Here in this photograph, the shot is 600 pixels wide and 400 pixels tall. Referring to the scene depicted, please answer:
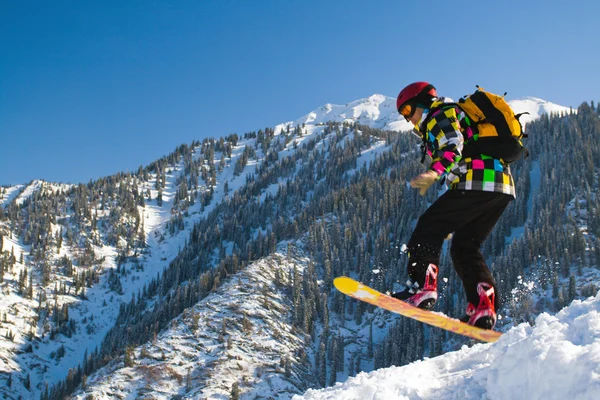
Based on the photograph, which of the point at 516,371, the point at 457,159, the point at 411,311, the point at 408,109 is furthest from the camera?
the point at 408,109

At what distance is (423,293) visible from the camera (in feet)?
21.8

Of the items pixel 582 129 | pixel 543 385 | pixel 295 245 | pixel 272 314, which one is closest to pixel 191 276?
pixel 295 245

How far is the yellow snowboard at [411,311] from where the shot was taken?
670cm

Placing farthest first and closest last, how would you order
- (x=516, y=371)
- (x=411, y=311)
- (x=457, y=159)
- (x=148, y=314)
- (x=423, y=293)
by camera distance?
(x=148, y=314) → (x=411, y=311) → (x=423, y=293) → (x=457, y=159) → (x=516, y=371)

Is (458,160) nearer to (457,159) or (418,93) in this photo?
(457,159)

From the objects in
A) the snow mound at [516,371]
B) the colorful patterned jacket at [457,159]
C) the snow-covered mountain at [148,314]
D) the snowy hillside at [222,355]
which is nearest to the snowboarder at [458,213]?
the colorful patterned jacket at [457,159]

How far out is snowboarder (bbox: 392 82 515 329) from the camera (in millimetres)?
6492

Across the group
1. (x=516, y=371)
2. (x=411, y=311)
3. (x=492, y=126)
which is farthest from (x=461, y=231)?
(x=516, y=371)

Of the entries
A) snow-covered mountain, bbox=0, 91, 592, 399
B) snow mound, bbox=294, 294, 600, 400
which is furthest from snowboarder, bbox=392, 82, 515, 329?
snow-covered mountain, bbox=0, 91, 592, 399

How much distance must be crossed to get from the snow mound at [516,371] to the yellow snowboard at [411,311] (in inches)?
15.0

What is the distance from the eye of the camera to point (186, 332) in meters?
103

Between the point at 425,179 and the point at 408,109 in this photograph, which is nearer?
the point at 425,179

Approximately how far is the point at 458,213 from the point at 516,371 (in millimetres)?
2867

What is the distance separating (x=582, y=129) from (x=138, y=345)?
16937 cm
